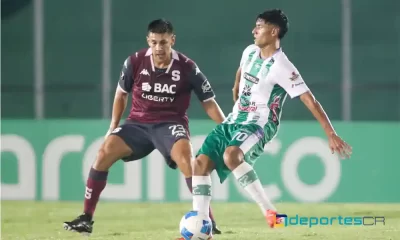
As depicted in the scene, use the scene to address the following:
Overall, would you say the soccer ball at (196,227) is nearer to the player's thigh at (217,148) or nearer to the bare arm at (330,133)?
the player's thigh at (217,148)

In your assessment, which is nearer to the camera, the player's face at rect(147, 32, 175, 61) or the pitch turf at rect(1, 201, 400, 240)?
the player's face at rect(147, 32, 175, 61)

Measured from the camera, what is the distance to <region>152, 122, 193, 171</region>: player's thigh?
7660mm

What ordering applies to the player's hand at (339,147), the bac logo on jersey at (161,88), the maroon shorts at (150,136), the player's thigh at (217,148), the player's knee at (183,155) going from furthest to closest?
the bac logo on jersey at (161,88) < the maroon shorts at (150,136) < the player's knee at (183,155) < the player's thigh at (217,148) < the player's hand at (339,147)

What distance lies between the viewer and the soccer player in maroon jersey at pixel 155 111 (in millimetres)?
7719

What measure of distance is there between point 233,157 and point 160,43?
1248 millimetres

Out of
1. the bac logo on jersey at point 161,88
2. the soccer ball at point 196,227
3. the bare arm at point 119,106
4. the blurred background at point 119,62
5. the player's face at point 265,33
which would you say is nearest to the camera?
the soccer ball at point 196,227

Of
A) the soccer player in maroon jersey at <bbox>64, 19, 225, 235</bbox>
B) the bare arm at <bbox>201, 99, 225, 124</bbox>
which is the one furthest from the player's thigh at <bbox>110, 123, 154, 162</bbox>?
the bare arm at <bbox>201, 99, 225, 124</bbox>

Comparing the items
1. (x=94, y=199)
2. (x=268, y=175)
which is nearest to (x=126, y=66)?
(x=94, y=199)

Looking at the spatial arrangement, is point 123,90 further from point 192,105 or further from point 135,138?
point 192,105

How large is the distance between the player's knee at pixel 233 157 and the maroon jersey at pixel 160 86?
3.44 feet

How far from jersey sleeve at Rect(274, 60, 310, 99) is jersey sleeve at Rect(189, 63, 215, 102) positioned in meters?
0.96

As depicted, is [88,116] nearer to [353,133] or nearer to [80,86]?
[80,86]

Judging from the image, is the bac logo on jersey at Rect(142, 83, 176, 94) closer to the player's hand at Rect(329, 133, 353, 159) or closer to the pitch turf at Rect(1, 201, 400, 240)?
the pitch turf at Rect(1, 201, 400, 240)

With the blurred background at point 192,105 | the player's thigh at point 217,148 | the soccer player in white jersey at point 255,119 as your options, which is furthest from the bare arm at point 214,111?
the blurred background at point 192,105
